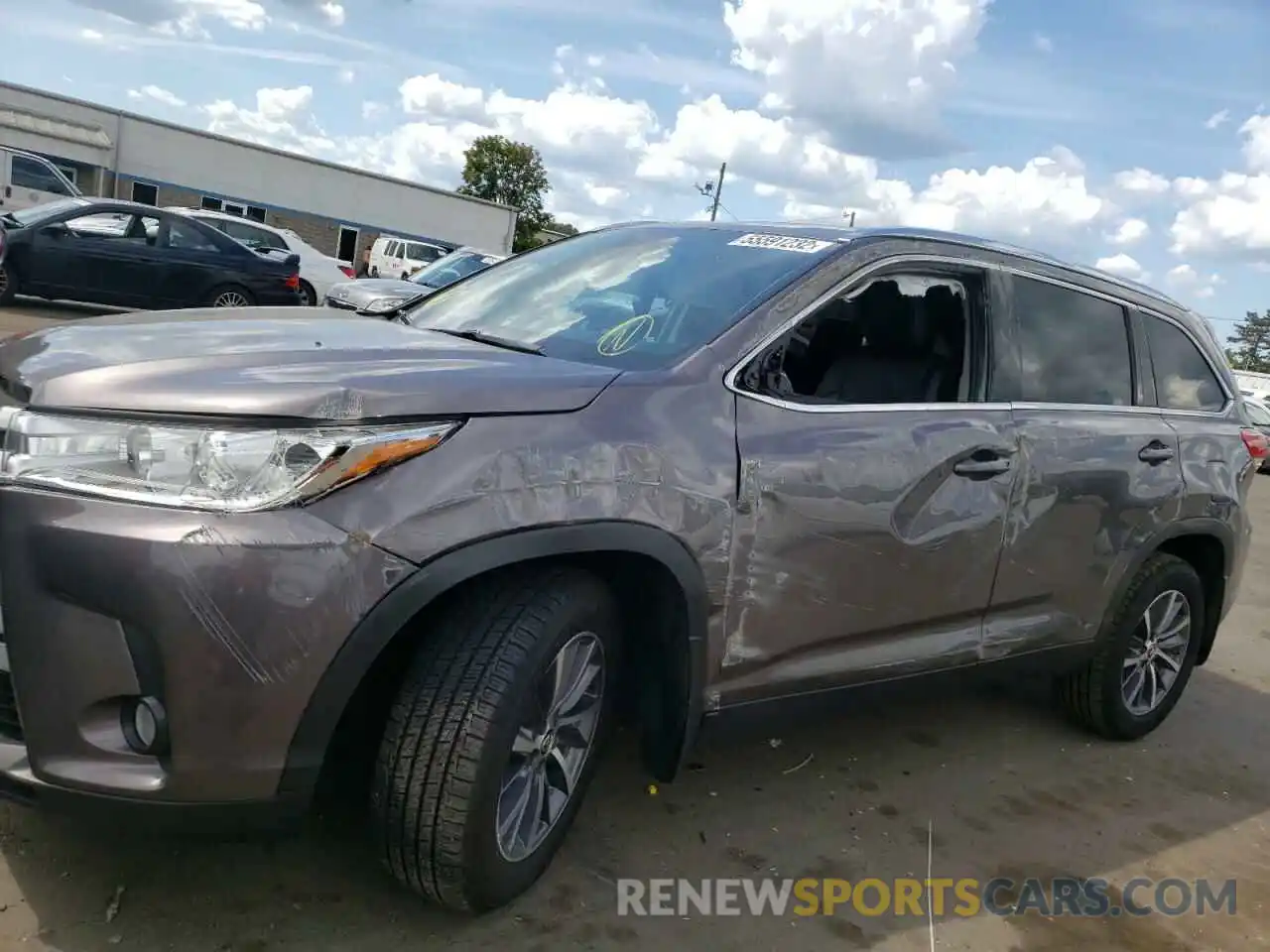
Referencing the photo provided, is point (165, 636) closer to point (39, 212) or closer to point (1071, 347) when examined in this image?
point (1071, 347)

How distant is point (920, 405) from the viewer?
10.5 ft

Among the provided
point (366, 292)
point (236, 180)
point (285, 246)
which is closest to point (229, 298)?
point (285, 246)

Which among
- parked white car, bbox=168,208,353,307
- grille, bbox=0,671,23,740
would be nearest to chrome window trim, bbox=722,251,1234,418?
grille, bbox=0,671,23,740

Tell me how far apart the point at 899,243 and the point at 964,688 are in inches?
57.9

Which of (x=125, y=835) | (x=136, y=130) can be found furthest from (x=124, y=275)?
(x=136, y=130)

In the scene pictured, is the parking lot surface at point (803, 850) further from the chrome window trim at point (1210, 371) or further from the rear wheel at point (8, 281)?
the rear wheel at point (8, 281)

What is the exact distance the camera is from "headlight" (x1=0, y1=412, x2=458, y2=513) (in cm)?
204

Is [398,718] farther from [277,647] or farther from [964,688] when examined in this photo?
[964,688]

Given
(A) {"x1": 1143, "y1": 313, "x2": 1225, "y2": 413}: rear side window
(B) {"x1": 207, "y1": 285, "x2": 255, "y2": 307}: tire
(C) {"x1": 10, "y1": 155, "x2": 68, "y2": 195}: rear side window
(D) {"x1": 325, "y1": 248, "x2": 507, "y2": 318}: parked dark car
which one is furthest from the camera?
(C) {"x1": 10, "y1": 155, "x2": 68, "y2": 195}: rear side window

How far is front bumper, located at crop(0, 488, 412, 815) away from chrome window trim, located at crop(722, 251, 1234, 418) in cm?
118

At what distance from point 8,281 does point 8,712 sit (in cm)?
1195

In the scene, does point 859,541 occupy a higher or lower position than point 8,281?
higher

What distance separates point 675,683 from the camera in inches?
106

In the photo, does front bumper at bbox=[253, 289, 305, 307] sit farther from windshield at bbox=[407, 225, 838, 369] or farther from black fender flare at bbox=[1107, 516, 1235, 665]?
black fender flare at bbox=[1107, 516, 1235, 665]
